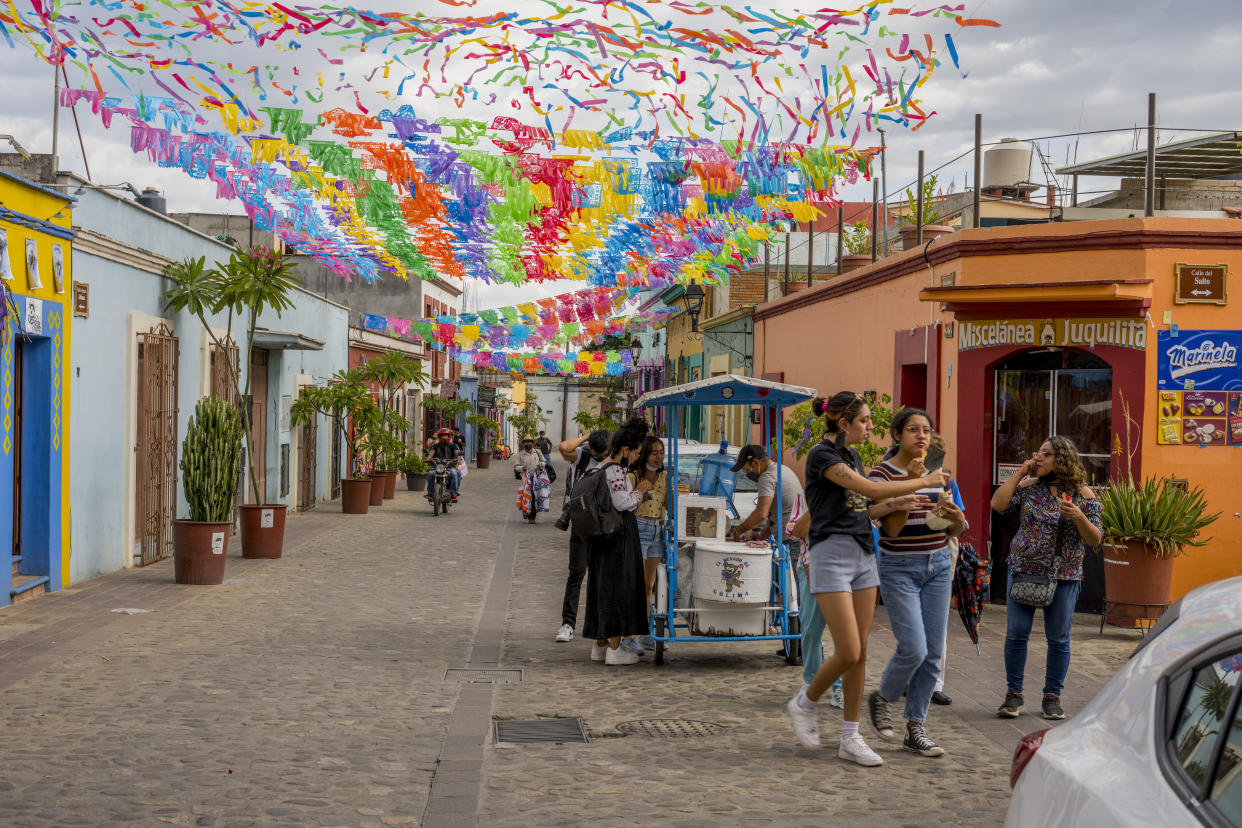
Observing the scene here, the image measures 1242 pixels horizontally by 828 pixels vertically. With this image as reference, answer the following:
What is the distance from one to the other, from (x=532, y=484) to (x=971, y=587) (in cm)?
1512

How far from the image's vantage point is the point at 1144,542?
10.6 metres

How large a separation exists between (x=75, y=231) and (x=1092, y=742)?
464 inches

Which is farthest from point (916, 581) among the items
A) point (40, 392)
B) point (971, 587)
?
point (40, 392)

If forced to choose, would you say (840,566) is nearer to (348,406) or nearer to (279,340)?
(279,340)

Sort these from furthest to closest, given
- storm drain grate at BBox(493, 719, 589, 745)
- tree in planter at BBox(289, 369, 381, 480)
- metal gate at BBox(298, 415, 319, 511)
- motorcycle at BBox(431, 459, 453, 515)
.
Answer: metal gate at BBox(298, 415, 319, 511)
motorcycle at BBox(431, 459, 453, 515)
tree in planter at BBox(289, 369, 381, 480)
storm drain grate at BBox(493, 719, 589, 745)

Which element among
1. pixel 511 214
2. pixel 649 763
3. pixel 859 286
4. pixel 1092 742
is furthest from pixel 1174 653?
pixel 859 286

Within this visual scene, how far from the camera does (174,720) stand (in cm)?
698

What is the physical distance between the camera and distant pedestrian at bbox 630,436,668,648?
945 cm

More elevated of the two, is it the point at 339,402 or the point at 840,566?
the point at 339,402

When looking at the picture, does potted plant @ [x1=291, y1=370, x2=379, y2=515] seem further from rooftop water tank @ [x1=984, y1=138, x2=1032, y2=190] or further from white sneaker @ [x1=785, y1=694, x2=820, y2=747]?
white sneaker @ [x1=785, y1=694, x2=820, y2=747]

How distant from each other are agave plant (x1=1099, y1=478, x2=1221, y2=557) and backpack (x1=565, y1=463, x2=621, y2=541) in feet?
14.8

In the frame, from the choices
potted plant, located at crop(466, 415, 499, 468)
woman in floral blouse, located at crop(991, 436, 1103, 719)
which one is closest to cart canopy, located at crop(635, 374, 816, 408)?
woman in floral blouse, located at crop(991, 436, 1103, 719)

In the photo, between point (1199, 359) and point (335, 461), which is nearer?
point (1199, 359)

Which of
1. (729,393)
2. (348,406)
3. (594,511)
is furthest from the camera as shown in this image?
(348,406)
